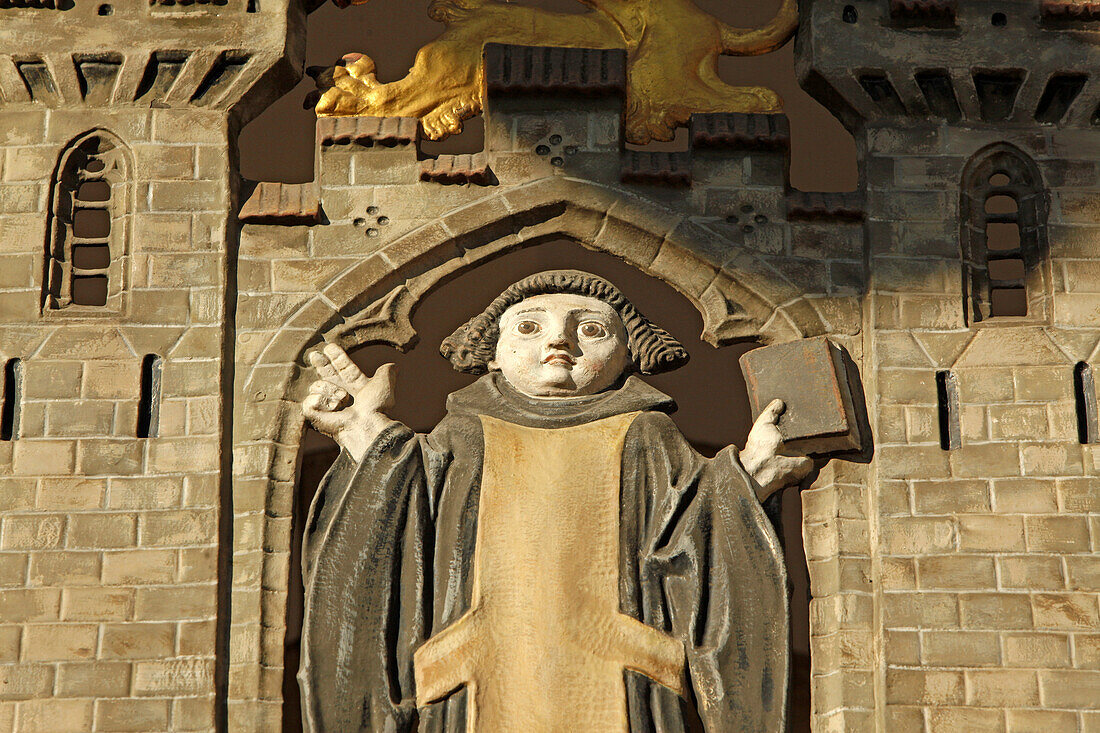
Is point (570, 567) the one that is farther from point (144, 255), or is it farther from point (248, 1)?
point (248, 1)

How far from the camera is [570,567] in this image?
752 centimetres

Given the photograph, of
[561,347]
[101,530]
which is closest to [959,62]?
[561,347]

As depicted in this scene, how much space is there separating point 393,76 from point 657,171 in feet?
9.20

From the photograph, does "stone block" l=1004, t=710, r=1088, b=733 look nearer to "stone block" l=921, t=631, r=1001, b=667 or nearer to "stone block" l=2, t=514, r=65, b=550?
"stone block" l=921, t=631, r=1001, b=667

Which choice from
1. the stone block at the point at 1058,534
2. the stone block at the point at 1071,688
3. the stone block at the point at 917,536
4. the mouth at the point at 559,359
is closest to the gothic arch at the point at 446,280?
the mouth at the point at 559,359

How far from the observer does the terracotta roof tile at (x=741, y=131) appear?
8.60m

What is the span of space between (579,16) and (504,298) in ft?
5.28

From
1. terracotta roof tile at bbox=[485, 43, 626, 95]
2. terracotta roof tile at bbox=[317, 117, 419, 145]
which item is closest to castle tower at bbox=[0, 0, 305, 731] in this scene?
terracotta roof tile at bbox=[317, 117, 419, 145]

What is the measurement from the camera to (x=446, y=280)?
8562mm

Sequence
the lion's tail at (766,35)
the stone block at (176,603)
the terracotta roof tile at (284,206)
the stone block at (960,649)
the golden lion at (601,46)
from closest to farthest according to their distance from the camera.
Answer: the stone block at (960,649) < the stone block at (176,603) < the terracotta roof tile at (284,206) < the golden lion at (601,46) < the lion's tail at (766,35)

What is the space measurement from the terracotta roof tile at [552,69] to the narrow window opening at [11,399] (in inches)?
96.3

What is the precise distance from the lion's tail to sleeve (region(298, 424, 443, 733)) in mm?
2524

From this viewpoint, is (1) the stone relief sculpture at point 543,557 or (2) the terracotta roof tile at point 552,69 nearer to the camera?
(1) the stone relief sculpture at point 543,557

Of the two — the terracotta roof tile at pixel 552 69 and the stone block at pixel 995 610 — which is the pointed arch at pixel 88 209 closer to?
the terracotta roof tile at pixel 552 69
